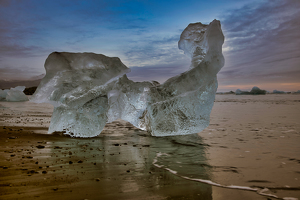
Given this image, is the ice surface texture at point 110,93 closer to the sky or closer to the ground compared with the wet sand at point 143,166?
closer to the sky

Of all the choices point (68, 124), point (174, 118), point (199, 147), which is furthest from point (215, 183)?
point (68, 124)

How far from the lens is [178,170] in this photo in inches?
88.0

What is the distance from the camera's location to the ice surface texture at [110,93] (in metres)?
3.82

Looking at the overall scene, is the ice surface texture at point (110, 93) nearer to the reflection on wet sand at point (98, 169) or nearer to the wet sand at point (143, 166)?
the wet sand at point (143, 166)

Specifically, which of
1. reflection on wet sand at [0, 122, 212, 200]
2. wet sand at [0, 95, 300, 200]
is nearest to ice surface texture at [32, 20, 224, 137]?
wet sand at [0, 95, 300, 200]

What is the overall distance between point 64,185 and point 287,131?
14.1ft

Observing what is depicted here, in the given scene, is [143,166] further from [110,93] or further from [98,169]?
[110,93]

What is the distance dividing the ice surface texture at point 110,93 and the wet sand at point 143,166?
0.31 metres

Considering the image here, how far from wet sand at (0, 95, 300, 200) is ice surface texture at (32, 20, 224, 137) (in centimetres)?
31

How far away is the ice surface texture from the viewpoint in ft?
12.5

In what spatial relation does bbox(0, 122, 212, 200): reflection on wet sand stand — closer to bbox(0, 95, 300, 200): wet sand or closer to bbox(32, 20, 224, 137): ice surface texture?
bbox(0, 95, 300, 200): wet sand

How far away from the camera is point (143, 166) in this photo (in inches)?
92.4

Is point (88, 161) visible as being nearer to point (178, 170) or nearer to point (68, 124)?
point (178, 170)

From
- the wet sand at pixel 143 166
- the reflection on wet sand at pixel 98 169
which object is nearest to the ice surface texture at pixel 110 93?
the wet sand at pixel 143 166
